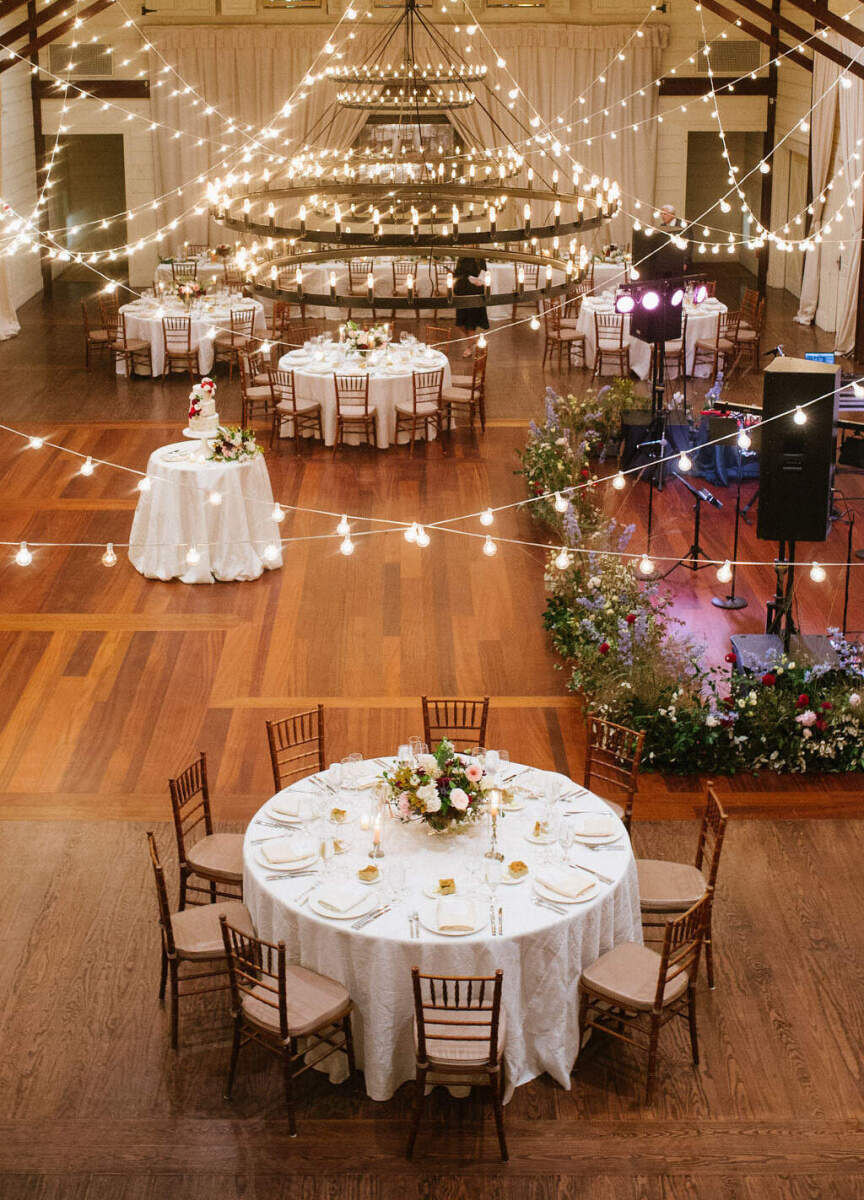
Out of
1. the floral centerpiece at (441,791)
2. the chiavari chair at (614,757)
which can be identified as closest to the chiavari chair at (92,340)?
the chiavari chair at (614,757)

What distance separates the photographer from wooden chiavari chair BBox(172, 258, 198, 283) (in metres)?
15.7

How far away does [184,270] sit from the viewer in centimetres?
1652

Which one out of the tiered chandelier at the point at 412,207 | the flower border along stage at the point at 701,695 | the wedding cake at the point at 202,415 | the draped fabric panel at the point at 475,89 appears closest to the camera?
the tiered chandelier at the point at 412,207

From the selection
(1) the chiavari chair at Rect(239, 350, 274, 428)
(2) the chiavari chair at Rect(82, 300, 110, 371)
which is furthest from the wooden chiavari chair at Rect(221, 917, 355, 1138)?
(2) the chiavari chair at Rect(82, 300, 110, 371)

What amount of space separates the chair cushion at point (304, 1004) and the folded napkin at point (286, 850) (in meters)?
0.44

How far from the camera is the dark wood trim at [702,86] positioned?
61.1 ft

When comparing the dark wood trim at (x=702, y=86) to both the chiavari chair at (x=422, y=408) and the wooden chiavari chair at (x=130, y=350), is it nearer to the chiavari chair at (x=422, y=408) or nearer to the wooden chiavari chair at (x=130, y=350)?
the chiavari chair at (x=422, y=408)

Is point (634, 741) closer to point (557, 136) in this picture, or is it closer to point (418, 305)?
point (418, 305)

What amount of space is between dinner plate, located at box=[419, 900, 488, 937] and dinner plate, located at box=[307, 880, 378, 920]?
0.63 feet

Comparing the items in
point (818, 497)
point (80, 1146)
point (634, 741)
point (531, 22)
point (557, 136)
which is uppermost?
point (531, 22)

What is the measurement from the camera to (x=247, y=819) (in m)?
6.92

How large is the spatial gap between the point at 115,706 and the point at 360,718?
140 cm

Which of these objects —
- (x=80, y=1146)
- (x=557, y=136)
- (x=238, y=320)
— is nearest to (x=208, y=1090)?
(x=80, y=1146)

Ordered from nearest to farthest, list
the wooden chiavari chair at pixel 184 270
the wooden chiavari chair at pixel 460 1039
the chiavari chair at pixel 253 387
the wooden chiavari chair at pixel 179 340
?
the wooden chiavari chair at pixel 460 1039
the chiavari chair at pixel 253 387
the wooden chiavari chair at pixel 179 340
the wooden chiavari chair at pixel 184 270
